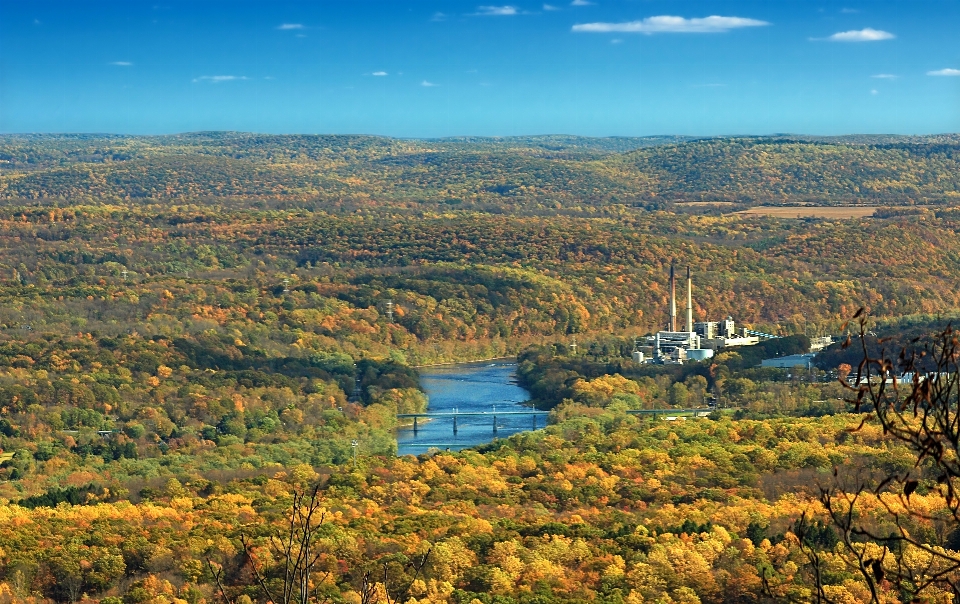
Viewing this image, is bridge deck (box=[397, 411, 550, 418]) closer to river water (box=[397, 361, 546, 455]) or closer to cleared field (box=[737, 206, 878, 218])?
river water (box=[397, 361, 546, 455])

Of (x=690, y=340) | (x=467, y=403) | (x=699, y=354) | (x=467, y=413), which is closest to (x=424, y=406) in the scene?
(x=467, y=403)

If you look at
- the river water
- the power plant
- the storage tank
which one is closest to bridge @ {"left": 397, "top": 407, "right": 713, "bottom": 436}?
the river water

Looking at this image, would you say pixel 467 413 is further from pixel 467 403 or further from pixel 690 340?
pixel 690 340

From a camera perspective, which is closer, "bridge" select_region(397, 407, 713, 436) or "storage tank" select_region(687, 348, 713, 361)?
"bridge" select_region(397, 407, 713, 436)

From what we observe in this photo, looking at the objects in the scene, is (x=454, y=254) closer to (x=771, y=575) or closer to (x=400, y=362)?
(x=400, y=362)

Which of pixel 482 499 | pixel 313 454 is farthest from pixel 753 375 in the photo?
Result: pixel 482 499
